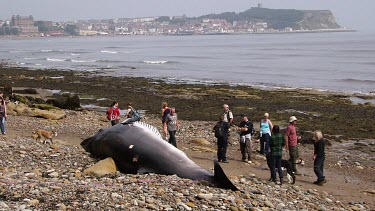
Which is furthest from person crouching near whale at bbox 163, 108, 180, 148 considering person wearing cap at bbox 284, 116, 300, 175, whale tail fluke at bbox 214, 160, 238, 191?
whale tail fluke at bbox 214, 160, 238, 191

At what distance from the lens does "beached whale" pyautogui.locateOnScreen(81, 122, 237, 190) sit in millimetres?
10758

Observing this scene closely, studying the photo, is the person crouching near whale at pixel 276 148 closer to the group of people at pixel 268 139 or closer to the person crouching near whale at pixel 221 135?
the group of people at pixel 268 139

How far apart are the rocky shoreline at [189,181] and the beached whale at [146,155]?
0.31 metres

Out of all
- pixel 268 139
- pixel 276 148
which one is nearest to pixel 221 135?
pixel 268 139

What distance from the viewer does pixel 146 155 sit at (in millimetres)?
11359

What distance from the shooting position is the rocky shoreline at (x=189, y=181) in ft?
30.5

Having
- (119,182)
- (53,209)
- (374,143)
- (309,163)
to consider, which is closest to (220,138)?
(309,163)

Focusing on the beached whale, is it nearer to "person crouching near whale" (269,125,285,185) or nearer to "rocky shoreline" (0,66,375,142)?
"person crouching near whale" (269,125,285,185)

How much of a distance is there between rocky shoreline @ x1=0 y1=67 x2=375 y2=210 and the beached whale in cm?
31

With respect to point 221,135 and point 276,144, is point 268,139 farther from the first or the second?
point 276,144

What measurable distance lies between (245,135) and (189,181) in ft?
18.8

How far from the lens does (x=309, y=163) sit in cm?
1745

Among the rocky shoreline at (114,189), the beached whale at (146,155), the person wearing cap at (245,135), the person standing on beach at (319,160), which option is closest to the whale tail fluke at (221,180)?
the beached whale at (146,155)

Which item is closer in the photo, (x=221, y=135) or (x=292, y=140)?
(x=292, y=140)
